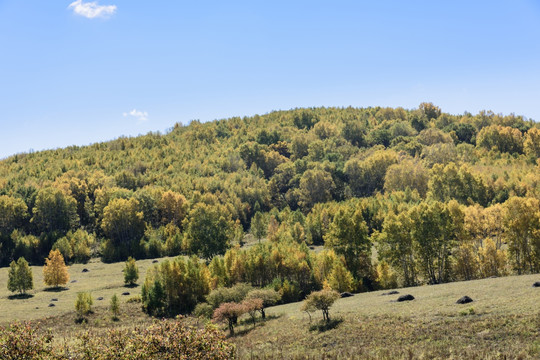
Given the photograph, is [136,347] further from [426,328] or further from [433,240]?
[433,240]

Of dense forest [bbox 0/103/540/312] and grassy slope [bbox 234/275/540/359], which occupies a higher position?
dense forest [bbox 0/103/540/312]

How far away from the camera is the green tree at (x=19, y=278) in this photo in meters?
88.4

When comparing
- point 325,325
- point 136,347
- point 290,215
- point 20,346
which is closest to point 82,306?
point 325,325

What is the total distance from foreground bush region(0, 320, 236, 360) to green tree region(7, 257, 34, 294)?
80.3 meters

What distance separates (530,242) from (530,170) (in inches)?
4014

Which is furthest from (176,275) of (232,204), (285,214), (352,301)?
(232,204)

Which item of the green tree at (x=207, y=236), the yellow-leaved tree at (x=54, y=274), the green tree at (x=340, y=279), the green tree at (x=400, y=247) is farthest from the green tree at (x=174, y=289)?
the green tree at (x=400, y=247)

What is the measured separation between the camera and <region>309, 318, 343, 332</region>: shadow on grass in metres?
51.6

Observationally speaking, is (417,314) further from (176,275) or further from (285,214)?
(285,214)

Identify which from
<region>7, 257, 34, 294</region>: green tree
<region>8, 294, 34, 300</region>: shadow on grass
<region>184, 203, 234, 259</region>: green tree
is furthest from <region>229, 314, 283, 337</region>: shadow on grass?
<region>7, 257, 34, 294</region>: green tree

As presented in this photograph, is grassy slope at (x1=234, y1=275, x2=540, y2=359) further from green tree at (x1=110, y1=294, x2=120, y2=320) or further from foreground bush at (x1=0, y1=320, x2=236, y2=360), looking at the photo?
green tree at (x1=110, y1=294, x2=120, y2=320)

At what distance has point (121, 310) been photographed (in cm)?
7856

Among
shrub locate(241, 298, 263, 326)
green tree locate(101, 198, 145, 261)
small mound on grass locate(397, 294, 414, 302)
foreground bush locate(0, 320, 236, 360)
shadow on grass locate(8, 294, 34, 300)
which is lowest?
small mound on grass locate(397, 294, 414, 302)

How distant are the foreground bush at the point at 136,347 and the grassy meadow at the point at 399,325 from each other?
2277 centimetres
